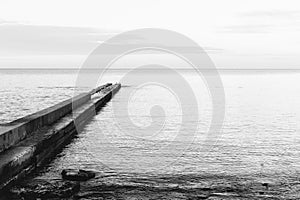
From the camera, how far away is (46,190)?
7.18 meters

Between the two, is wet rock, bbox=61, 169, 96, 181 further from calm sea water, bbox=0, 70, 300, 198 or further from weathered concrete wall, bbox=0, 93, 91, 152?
weathered concrete wall, bbox=0, 93, 91, 152

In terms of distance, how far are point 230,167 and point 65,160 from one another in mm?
3776

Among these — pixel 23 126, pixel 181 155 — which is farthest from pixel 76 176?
pixel 181 155

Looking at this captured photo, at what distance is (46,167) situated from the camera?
9461 mm

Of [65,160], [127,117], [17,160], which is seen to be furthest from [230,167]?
[127,117]

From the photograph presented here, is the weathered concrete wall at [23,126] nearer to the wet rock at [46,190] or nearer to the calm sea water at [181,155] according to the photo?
the calm sea water at [181,155]

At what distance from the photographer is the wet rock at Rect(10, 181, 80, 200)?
23.0 feet

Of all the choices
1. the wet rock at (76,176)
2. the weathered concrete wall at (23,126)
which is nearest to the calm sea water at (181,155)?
the wet rock at (76,176)

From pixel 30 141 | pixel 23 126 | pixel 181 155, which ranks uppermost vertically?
pixel 23 126

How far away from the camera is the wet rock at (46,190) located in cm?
700

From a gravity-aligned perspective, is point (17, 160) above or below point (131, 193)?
above

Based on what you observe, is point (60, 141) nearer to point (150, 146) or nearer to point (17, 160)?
point (150, 146)

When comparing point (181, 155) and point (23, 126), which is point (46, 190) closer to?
point (23, 126)

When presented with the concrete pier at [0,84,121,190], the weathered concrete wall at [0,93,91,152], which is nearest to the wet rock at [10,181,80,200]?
the concrete pier at [0,84,121,190]
